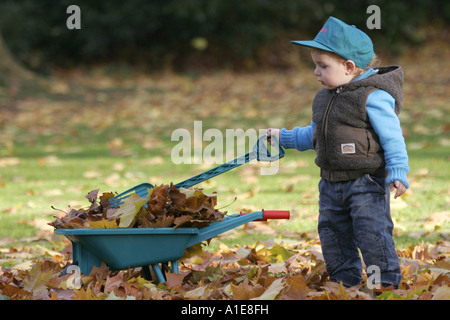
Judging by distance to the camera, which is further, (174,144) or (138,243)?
(174,144)

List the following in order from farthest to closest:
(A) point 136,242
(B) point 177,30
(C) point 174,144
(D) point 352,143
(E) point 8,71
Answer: (B) point 177,30, (E) point 8,71, (C) point 174,144, (D) point 352,143, (A) point 136,242

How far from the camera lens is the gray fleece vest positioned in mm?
2990

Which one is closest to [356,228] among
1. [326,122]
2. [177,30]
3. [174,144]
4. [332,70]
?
[326,122]

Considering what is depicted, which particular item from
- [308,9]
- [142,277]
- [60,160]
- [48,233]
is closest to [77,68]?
[308,9]

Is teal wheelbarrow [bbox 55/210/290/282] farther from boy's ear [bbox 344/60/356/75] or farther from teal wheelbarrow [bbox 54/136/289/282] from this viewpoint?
boy's ear [bbox 344/60/356/75]

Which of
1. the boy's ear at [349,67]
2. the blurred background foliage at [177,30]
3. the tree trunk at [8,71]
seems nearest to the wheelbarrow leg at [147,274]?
the boy's ear at [349,67]

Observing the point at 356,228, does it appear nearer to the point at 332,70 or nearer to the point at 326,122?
the point at 326,122

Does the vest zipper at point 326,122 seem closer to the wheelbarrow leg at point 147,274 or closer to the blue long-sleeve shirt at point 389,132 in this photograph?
the blue long-sleeve shirt at point 389,132

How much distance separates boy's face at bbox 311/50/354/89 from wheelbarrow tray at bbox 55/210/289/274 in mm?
639

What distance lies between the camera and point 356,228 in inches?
117

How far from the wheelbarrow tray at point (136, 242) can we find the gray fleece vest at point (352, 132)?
13.1 inches

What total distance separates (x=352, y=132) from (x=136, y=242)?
1059 mm

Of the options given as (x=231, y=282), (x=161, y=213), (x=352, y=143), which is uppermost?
(x=352, y=143)

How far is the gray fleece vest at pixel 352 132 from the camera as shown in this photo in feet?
9.81
